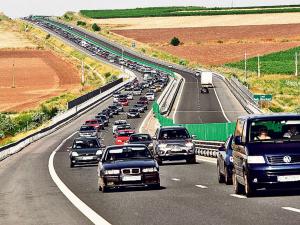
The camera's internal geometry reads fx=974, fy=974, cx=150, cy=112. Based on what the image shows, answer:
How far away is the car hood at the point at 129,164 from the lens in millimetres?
25109

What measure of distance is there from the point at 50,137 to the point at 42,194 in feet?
197

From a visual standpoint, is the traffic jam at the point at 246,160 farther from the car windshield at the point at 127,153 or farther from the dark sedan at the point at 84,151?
the dark sedan at the point at 84,151

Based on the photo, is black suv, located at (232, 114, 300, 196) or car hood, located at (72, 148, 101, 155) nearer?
black suv, located at (232, 114, 300, 196)

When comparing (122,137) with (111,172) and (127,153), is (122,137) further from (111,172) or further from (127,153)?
(111,172)

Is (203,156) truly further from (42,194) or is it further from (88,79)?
(88,79)

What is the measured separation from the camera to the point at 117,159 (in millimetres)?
26078

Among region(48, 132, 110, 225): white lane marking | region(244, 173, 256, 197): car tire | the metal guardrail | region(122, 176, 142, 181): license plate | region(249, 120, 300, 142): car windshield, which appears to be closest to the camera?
region(48, 132, 110, 225): white lane marking

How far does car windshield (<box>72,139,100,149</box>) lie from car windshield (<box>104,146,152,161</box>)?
17.1 metres

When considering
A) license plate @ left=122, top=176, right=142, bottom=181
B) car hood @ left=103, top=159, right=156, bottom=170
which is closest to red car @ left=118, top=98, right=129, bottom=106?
car hood @ left=103, top=159, right=156, bottom=170

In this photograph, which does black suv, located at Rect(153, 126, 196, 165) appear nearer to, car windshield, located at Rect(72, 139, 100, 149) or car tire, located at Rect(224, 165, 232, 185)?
car windshield, located at Rect(72, 139, 100, 149)

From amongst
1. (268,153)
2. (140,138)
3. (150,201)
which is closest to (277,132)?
(268,153)

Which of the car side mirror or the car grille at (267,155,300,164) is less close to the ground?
the car side mirror

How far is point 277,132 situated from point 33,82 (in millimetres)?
151097

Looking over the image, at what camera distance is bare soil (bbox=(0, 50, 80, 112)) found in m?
139
